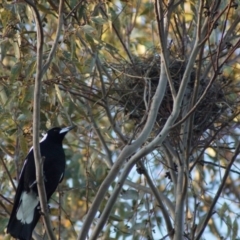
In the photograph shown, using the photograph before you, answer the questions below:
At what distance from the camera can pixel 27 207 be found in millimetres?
4789

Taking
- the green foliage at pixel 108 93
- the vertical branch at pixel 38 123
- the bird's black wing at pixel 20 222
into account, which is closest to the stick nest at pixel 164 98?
the green foliage at pixel 108 93

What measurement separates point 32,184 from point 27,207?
7.2 inches

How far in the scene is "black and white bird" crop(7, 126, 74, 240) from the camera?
463cm

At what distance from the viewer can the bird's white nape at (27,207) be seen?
4.64 meters

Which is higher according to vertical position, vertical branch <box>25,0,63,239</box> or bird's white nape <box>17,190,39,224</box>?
bird's white nape <box>17,190,39,224</box>

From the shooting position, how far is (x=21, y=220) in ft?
15.2

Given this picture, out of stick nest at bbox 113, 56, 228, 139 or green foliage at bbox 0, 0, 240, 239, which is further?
stick nest at bbox 113, 56, 228, 139

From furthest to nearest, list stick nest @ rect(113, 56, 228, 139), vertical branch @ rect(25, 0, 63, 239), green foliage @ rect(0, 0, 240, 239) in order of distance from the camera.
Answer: stick nest @ rect(113, 56, 228, 139)
green foliage @ rect(0, 0, 240, 239)
vertical branch @ rect(25, 0, 63, 239)

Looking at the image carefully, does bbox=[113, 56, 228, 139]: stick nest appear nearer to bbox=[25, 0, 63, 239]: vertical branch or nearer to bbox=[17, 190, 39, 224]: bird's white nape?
bbox=[17, 190, 39, 224]: bird's white nape

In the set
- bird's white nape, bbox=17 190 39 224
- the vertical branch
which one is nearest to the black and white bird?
bird's white nape, bbox=17 190 39 224

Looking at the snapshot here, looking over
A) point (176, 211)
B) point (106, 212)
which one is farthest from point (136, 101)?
point (106, 212)

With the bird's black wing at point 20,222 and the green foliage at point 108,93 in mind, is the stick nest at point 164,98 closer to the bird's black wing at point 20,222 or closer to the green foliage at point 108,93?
the green foliage at point 108,93

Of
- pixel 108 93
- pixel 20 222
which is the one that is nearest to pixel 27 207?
pixel 20 222

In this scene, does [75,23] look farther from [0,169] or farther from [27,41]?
[0,169]
